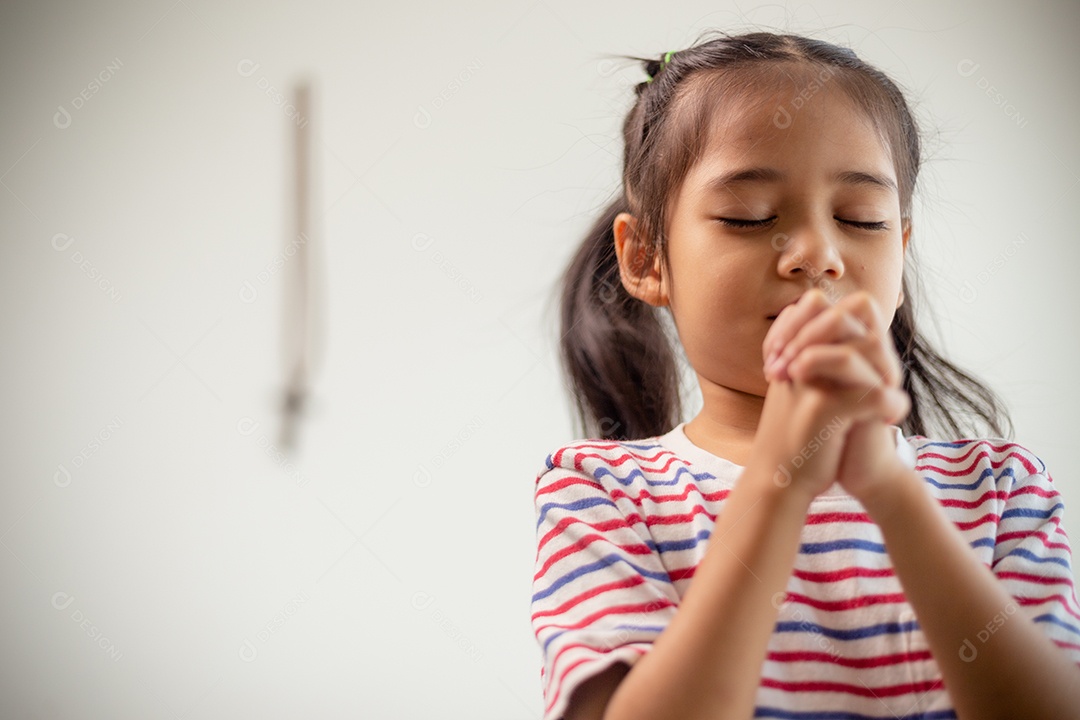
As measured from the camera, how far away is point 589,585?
66cm

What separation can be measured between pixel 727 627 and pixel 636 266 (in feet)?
1.28

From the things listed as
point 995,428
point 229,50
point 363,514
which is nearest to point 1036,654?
point 995,428

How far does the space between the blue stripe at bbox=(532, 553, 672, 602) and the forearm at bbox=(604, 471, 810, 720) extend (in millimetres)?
92

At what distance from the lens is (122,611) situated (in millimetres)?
1185

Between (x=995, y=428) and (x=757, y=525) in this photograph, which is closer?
(x=757, y=525)

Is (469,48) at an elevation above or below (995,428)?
above

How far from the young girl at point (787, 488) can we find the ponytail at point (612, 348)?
4.4 inches

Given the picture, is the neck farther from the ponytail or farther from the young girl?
the ponytail

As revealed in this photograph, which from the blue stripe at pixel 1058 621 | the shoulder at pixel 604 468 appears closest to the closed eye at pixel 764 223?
the shoulder at pixel 604 468

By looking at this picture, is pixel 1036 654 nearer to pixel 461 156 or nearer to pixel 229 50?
pixel 461 156

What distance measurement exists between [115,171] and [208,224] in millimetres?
151

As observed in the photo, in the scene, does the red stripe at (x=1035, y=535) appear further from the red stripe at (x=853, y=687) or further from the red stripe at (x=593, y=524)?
the red stripe at (x=593, y=524)

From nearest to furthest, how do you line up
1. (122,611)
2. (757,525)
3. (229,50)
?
(757,525)
(122,611)
(229,50)

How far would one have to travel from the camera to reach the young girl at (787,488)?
556mm
